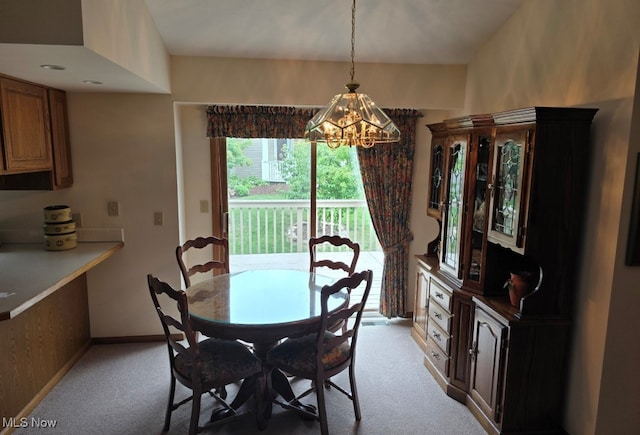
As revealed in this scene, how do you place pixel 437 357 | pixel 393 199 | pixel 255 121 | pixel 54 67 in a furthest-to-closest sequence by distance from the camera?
pixel 393 199, pixel 255 121, pixel 437 357, pixel 54 67

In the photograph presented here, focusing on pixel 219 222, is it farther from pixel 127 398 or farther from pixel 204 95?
pixel 127 398

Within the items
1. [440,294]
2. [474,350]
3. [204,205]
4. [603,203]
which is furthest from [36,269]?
[603,203]

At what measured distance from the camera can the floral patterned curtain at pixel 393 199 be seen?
393 cm

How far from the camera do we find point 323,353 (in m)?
2.46

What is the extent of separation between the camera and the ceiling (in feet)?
8.96

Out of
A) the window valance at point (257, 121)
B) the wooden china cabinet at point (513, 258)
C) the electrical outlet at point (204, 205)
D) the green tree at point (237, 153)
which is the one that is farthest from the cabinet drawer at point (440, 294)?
the electrical outlet at point (204, 205)

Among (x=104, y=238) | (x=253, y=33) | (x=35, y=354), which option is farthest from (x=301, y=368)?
(x=253, y=33)

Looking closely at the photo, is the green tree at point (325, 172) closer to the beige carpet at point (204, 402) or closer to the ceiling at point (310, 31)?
the ceiling at point (310, 31)

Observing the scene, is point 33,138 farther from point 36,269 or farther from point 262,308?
point 262,308

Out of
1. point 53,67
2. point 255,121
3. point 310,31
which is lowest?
point 255,121

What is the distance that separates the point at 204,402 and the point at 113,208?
5.81ft

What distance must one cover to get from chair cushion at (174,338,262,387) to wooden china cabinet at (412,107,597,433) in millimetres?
1396

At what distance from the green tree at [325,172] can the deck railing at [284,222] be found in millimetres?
95

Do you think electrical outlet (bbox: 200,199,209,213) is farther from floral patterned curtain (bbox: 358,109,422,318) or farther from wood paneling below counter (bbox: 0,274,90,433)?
floral patterned curtain (bbox: 358,109,422,318)
